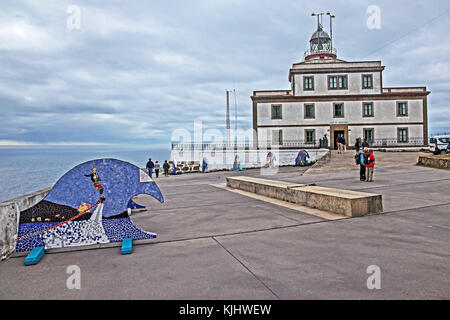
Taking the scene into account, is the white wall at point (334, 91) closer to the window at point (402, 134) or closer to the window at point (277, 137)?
the window at point (277, 137)

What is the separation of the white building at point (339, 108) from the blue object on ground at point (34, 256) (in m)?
33.8

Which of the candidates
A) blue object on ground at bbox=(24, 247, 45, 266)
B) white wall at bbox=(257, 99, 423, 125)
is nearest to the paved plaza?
blue object on ground at bbox=(24, 247, 45, 266)

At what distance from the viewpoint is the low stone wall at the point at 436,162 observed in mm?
17547

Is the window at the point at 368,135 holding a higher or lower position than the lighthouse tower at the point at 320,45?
lower

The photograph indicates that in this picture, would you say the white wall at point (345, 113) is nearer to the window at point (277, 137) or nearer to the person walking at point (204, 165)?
the window at point (277, 137)

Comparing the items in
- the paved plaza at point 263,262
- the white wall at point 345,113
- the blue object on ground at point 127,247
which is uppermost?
the white wall at point 345,113

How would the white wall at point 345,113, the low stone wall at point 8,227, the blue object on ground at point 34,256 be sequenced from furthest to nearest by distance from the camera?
the white wall at point 345,113, the low stone wall at point 8,227, the blue object on ground at point 34,256

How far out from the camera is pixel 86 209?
605 centimetres

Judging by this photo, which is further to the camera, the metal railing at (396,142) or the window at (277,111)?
the window at (277,111)

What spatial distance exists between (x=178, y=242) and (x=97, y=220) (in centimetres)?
153

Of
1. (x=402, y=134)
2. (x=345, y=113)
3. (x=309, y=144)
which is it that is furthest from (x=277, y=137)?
(x=402, y=134)

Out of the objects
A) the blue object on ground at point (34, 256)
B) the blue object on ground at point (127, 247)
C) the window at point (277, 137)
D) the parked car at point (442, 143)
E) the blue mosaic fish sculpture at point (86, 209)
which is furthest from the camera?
the window at point (277, 137)

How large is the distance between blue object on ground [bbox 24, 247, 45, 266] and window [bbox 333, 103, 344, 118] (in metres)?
37.5

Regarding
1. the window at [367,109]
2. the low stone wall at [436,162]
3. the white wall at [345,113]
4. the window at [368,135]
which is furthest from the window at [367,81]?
the low stone wall at [436,162]
